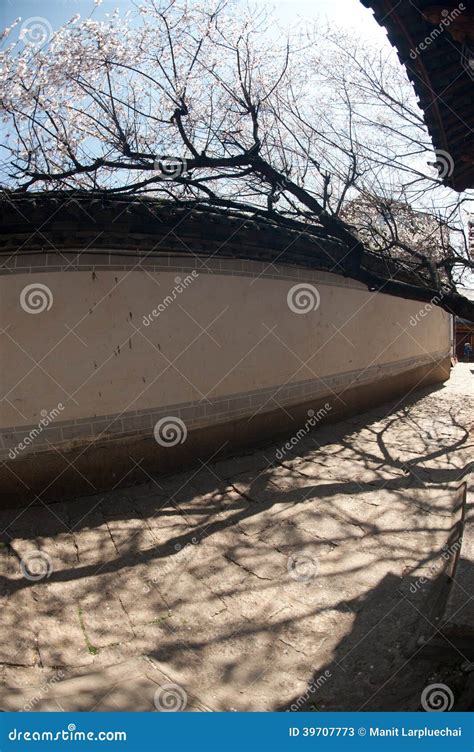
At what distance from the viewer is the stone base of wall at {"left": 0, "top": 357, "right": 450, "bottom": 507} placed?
5449 millimetres

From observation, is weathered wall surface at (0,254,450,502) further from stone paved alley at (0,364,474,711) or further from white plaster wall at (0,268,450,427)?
stone paved alley at (0,364,474,711)

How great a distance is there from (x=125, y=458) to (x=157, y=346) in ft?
4.47

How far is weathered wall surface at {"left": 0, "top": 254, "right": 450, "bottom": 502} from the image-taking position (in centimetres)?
542

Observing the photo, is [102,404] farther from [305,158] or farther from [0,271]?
[305,158]

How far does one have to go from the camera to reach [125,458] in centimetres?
605

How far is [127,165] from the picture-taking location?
5.23 meters

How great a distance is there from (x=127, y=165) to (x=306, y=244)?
3.14 meters

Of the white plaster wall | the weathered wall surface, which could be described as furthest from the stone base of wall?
the white plaster wall

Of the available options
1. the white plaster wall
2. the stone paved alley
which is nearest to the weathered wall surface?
the white plaster wall

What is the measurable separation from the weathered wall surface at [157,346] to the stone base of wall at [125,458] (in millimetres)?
91

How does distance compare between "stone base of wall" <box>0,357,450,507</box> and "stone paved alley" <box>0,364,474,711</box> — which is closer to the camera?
"stone paved alley" <box>0,364,474,711</box>

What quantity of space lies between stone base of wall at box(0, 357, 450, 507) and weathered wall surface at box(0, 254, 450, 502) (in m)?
0.09

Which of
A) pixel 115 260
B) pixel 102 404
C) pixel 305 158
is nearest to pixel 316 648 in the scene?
pixel 102 404

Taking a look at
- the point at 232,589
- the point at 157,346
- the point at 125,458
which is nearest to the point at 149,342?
the point at 157,346
